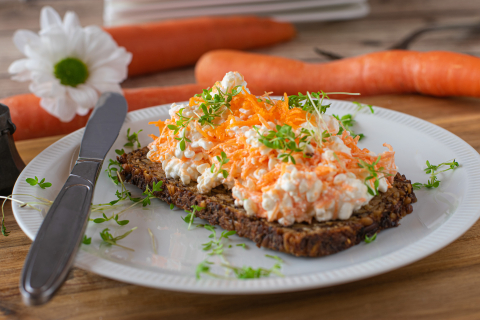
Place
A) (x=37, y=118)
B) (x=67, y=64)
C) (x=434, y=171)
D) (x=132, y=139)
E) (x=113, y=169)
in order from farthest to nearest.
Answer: (x=37, y=118)
(x=67, y=64)
(x=132, y=139)
(x=113, y=169)
(x=434, y=171)

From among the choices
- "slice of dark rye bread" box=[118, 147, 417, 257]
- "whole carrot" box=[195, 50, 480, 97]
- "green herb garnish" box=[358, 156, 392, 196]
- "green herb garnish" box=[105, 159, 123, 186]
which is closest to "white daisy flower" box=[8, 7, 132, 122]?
"green herb garnish" box=[105, 159, 123, 186]

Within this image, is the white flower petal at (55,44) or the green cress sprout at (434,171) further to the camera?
the white flower petal at (55,44)

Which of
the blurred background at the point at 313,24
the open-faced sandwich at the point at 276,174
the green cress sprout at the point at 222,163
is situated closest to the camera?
the open-faced sandwich at the point at 276,174

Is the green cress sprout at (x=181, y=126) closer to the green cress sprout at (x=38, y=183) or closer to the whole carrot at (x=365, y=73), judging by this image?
the green cress sprout at (x=38, y=183)

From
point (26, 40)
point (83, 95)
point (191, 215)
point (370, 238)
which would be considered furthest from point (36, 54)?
point (370, 238)

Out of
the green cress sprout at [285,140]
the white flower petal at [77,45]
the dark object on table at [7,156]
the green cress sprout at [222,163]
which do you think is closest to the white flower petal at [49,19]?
the white flower petal at [77,45]

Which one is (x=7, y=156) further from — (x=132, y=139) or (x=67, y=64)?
(x=67, y=64)
